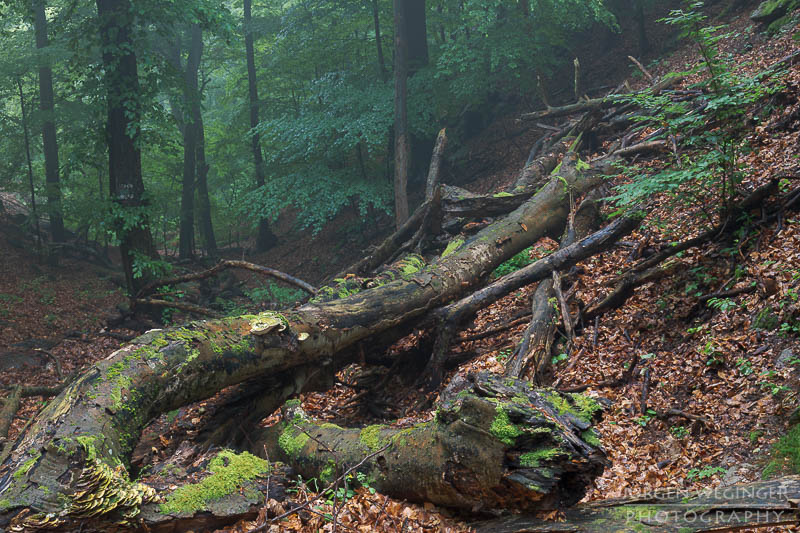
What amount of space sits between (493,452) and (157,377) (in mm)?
2923

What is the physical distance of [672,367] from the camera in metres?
5.15

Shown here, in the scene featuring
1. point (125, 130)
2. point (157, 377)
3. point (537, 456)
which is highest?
point (125, 130)

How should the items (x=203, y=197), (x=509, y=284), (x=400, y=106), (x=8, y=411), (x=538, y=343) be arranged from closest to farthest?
(x=538, y=343) < (x=8, y=411) < (x=509, y=284) < (x=400, y=106) < (x=203, y=197)

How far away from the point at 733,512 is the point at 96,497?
12.3 feet

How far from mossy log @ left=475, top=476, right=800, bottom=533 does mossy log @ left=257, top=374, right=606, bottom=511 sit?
0.13 meters

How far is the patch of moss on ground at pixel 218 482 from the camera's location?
3690 millimetres

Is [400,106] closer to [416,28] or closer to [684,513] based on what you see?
[416,28]

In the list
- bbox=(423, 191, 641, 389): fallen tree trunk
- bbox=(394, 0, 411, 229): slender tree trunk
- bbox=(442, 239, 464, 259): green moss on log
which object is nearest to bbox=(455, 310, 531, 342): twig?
bbox=(423, 191, 641, 389): fallen tree trunk

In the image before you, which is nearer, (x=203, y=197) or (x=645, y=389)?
(x=645, y=389)

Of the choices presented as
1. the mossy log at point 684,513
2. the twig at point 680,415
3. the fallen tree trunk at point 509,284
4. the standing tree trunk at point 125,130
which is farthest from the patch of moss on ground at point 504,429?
the standing tree trunk at point 125,130

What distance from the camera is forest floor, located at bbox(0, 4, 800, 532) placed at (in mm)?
3863

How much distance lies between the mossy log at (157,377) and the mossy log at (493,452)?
1.48 metres

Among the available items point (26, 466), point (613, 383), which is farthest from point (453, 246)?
point (26, 466)

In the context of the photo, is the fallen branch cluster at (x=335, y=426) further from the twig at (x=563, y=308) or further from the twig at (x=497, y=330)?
the twig at (x=497, y=330)
